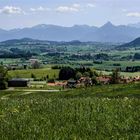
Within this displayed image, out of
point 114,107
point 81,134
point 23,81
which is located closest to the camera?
point 81,134

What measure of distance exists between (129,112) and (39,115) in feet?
11.0

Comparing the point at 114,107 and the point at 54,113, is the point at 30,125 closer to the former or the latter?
the point at 54,113

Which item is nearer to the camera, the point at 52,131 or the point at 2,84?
the point at 52,131

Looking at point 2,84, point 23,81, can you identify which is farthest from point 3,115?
point 23,81

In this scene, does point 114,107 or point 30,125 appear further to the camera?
point 114,107

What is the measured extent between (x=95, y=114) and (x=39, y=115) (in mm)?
2104

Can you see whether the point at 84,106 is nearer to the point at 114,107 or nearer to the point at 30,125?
the point at 114,107

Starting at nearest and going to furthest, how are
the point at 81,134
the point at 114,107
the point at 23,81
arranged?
the point at 81,134 → the point at 114,107 → the point at 23,81

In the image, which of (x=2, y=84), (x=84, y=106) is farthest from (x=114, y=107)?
(x=2, y=84)

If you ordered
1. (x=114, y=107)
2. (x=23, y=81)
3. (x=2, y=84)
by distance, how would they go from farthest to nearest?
(x=23, y=81) → (x=2, y=84) → (x=114, y=107)

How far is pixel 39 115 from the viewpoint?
1731 centimetres

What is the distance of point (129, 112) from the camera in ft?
56.3

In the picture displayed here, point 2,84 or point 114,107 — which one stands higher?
point 114,107

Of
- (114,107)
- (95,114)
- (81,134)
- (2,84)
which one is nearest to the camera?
(81,134)
